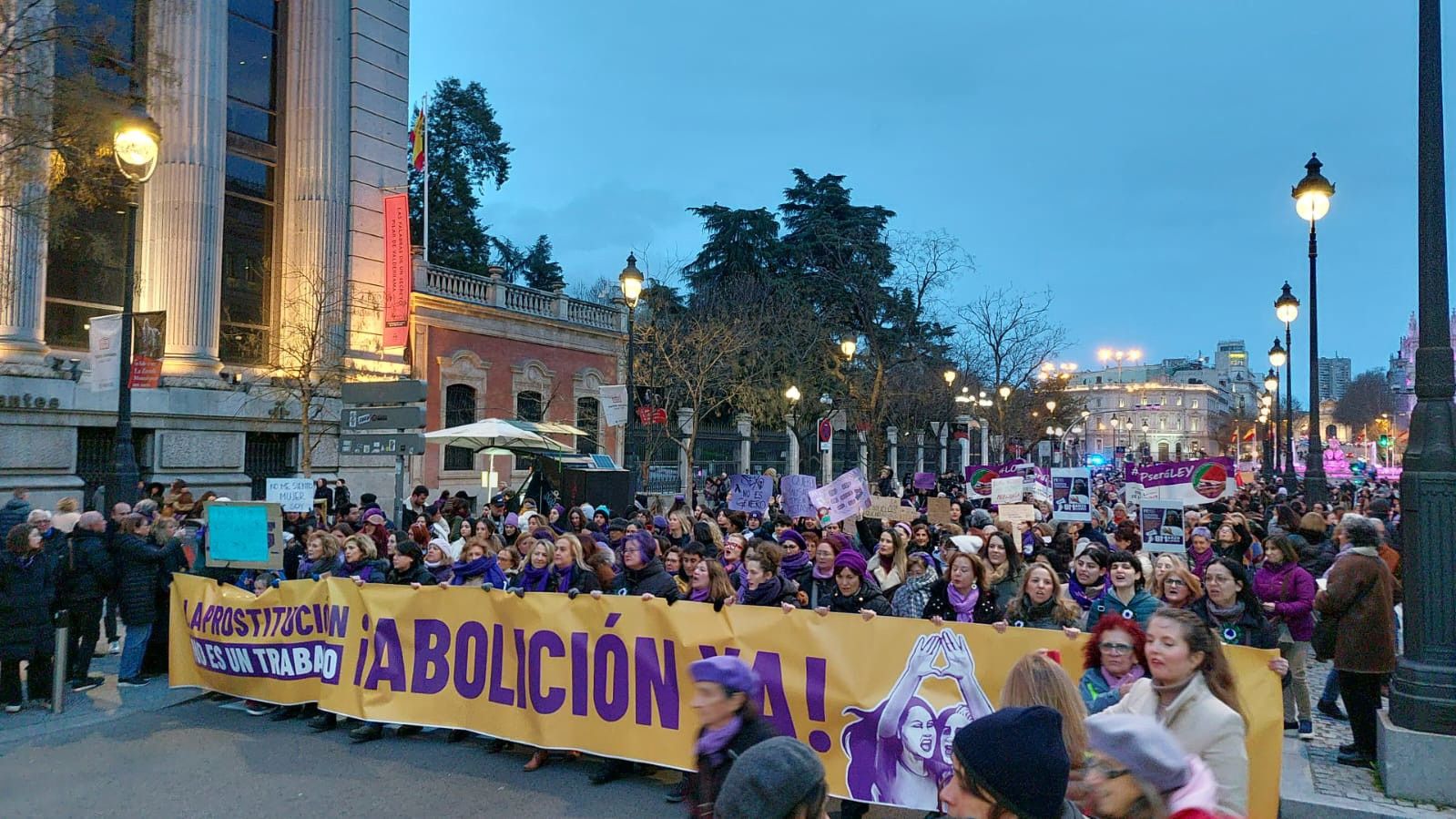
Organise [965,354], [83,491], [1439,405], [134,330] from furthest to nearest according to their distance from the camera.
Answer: [965,354] < [83,491] < [134,330] < [1439,405]

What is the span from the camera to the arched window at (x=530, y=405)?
30.4 meters

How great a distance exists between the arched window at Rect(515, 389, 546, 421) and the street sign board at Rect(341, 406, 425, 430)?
17.0 metres

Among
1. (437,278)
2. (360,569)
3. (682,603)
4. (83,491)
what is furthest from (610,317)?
(682,603)

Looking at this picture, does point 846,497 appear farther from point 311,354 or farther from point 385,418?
point 311,354

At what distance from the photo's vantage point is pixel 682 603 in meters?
6.59

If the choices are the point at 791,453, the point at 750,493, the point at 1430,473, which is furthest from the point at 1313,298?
the point at 791,453

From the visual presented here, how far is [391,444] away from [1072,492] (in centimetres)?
1109

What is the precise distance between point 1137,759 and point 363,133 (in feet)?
87.7

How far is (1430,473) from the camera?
632 centimetres

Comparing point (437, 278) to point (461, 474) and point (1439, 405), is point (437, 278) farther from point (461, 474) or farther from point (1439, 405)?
point (1439, 405)

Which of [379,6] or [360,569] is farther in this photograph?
[379,6]

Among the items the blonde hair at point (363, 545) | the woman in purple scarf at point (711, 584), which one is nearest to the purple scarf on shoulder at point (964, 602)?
the woman in purple scarf at point (711, 584)

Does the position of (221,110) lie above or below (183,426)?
above

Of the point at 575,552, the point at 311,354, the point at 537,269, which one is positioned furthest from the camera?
the point at 537,269
